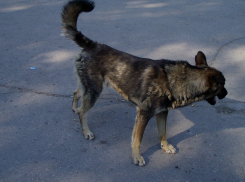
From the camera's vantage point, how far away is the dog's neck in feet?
9.96

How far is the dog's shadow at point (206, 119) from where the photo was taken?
3.60 m

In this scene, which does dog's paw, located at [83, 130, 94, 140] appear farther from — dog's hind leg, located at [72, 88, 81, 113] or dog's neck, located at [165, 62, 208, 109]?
dog's neck, located at [165, 62, 208, 109]

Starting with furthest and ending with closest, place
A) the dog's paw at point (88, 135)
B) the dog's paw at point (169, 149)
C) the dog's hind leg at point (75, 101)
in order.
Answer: the dog's hind leg at point (75, 101)
the dog's paw at point (88, 135)
the dog's paw at point (169, 149)

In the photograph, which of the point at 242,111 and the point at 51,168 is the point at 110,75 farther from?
the point at 242,111

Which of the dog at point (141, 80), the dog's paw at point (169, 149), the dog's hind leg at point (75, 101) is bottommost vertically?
the dog's paw at point (169, 149)

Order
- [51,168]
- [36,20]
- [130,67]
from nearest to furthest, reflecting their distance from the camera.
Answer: [51,168] → [130,67] → [36,20]

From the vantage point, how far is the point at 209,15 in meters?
7.49

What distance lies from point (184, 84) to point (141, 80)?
49cm

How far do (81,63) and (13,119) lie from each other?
4.23ft

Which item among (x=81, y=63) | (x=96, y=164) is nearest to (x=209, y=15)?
(x=81, y=63)

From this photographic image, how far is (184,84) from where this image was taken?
305 cm

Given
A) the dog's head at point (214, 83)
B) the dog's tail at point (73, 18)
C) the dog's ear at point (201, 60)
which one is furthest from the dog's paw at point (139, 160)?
the dog's tail at point (73, 18)

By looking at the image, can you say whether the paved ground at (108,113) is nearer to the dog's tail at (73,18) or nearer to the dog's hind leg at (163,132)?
the dog's hind leg at (163,132)

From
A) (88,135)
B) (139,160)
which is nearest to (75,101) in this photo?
(88,135)
